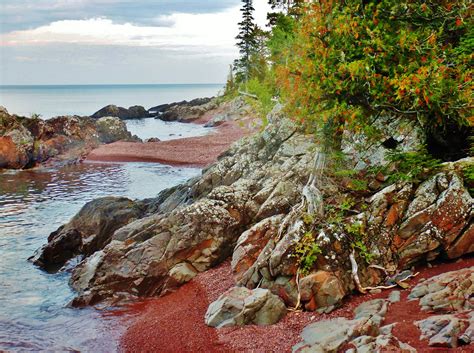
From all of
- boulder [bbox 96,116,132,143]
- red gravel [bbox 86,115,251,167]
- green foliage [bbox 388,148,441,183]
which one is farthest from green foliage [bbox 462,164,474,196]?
boulder [bbox 96,116,132,143]

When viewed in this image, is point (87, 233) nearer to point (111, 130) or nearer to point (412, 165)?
point (412, 165)

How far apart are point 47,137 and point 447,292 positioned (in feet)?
152

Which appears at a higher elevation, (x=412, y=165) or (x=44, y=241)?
(x=412, y=165)

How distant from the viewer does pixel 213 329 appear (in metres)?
12.1

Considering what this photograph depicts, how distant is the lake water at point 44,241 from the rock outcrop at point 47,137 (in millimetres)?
2414

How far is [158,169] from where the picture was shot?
139 ft

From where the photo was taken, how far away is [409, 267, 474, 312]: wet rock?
9352 millimetres

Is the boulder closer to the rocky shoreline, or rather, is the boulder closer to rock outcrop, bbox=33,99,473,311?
the rocky shoreline

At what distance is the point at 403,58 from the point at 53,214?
23.1m

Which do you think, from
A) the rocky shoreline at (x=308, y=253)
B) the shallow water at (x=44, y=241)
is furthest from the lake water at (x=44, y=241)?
the rocky shoreline at (x=308, y=253)

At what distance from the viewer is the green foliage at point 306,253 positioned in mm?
11812

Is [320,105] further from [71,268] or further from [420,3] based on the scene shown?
[71,268]

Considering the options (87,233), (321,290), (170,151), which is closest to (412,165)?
(321,290)

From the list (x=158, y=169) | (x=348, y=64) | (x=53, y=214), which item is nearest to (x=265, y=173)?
(x=348, y=64)
